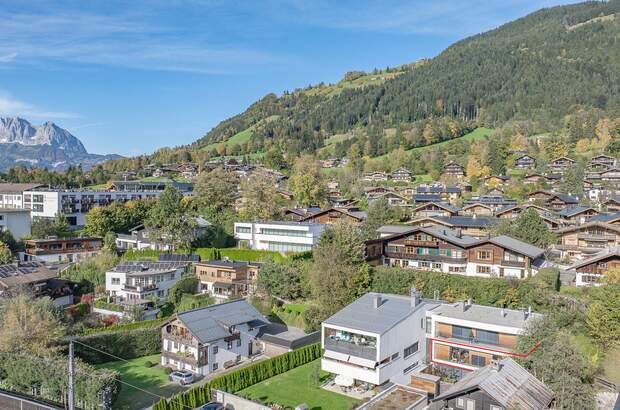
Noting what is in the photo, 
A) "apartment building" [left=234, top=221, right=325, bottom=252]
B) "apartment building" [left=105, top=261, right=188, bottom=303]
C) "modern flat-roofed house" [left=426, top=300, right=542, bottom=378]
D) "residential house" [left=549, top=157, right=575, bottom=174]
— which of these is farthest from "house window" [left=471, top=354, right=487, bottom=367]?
"residential house" [left=549, top=157, right=575, bottom=174]

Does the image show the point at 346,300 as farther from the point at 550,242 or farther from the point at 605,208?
the point at 605,208

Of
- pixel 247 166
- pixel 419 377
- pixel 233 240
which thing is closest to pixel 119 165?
pixel 247 166

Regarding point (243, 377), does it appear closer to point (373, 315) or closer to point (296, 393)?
point (296, 393)

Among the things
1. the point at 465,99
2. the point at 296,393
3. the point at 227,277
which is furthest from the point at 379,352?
the point at 465,99

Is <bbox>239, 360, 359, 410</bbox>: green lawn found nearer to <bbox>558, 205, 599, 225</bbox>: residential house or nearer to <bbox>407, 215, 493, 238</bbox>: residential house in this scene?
<bbox>407, 215, 493, 238</bbox>: residential house

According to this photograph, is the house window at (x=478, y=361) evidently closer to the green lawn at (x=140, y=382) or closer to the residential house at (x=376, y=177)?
the green lawn at (x=140, y=382)

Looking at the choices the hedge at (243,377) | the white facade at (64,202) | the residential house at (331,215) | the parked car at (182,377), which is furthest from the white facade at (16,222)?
the hedge at (243,377)
